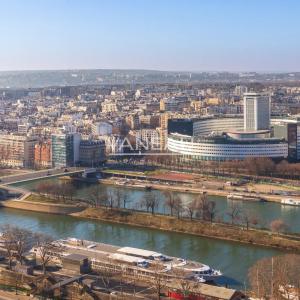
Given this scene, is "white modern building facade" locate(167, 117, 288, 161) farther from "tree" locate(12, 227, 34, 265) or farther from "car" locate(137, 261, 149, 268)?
"car" locate(137, 261, 149, 268)

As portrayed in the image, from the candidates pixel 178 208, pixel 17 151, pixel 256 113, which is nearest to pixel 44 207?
pixel 178 208

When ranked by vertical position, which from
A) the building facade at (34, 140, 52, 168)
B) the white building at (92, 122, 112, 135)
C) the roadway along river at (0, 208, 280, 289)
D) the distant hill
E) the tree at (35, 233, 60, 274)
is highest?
the distant hill

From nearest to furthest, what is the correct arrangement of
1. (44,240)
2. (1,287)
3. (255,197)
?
1. (1,287)
2. (44,240)
3. (255,197)

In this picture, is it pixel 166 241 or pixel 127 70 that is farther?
pixel 127 70

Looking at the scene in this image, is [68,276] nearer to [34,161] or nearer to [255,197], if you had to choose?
[255,197]

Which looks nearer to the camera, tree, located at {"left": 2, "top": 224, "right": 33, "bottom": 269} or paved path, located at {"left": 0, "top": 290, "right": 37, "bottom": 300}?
paved path, located at {"left": 0, "top": 290, "right": 37, "bottom": 300}

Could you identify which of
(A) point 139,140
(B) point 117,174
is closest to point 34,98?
(A) point 139,140

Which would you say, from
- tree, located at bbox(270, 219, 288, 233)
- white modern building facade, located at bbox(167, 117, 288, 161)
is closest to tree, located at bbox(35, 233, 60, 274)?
tree, located at bbox(270, 219, 288, 233)
